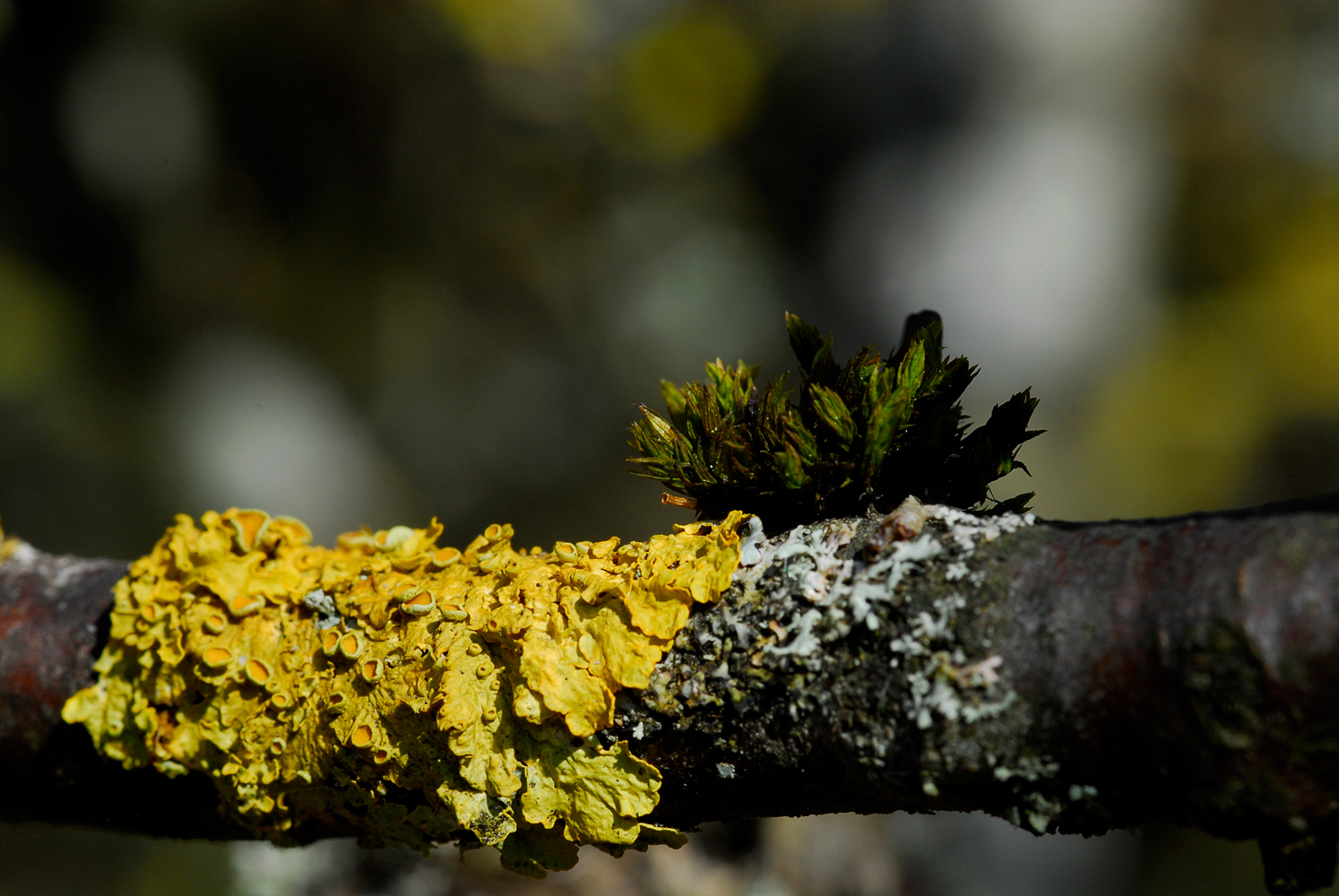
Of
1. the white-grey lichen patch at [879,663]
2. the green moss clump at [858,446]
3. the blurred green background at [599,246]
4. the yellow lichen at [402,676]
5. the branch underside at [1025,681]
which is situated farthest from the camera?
the blurred green background at [599,246]

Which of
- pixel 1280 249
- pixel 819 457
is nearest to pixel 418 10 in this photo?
pixel 819 457

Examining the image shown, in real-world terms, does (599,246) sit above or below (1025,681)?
above

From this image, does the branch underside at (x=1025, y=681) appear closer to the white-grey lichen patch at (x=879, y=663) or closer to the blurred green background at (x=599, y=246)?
the white-grey lichen patch at (x=879, y=663)

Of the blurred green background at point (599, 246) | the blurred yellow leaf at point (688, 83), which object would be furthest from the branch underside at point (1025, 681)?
the blurred yellow leaf at point (688, 83)

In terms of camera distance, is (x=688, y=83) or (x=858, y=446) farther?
(x=688, y=83)

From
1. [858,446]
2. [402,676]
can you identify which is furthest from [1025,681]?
[402,676]

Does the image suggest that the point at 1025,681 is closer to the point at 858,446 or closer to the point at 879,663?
the point at 879,663

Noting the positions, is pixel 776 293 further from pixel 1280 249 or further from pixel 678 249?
pixel 1280 249

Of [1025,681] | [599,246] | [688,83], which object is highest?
[688,83]

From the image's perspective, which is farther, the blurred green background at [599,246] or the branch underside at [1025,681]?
the blurred green background at [599,246]
